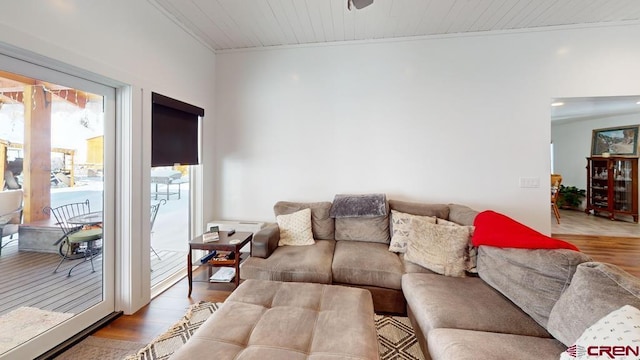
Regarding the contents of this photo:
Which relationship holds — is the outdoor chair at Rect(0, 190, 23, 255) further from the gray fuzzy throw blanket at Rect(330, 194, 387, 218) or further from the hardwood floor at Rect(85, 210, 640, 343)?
the gray fuzzy throw blanket at Rect(330, 194, 387, 218)

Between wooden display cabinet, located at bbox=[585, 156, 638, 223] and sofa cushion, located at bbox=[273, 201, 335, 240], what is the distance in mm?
7058

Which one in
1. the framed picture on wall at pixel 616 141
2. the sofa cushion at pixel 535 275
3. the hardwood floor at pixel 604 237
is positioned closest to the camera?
the sofa cushion at pixel 535 275

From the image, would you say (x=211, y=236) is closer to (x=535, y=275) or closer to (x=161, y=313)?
(x=161, y=313)

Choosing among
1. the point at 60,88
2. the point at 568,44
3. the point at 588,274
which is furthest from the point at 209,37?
the point at 568,44

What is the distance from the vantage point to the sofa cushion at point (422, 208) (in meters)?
2.91

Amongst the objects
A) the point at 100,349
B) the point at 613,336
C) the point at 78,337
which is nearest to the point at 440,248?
the point at 613,336

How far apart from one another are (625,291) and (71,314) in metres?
3.42

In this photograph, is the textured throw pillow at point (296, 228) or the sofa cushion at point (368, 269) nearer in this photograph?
the sofa cushion at point (368, 269)

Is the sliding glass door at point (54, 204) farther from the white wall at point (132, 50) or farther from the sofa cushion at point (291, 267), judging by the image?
the sofa cushion at point (291, 267)

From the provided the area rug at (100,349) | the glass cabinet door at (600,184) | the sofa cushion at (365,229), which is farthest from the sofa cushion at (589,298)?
the glass cabinet door at (600,184)

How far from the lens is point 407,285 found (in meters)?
2.03

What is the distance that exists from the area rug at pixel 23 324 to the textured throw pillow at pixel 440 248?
282 centimetres

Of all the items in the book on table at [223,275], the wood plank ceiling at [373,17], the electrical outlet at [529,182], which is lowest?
the book on table at [223,275]

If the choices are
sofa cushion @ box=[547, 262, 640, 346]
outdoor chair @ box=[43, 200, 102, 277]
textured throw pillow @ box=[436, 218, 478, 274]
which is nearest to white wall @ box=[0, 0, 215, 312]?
outdoor chair @ box=[43, 200, 102, 277]
